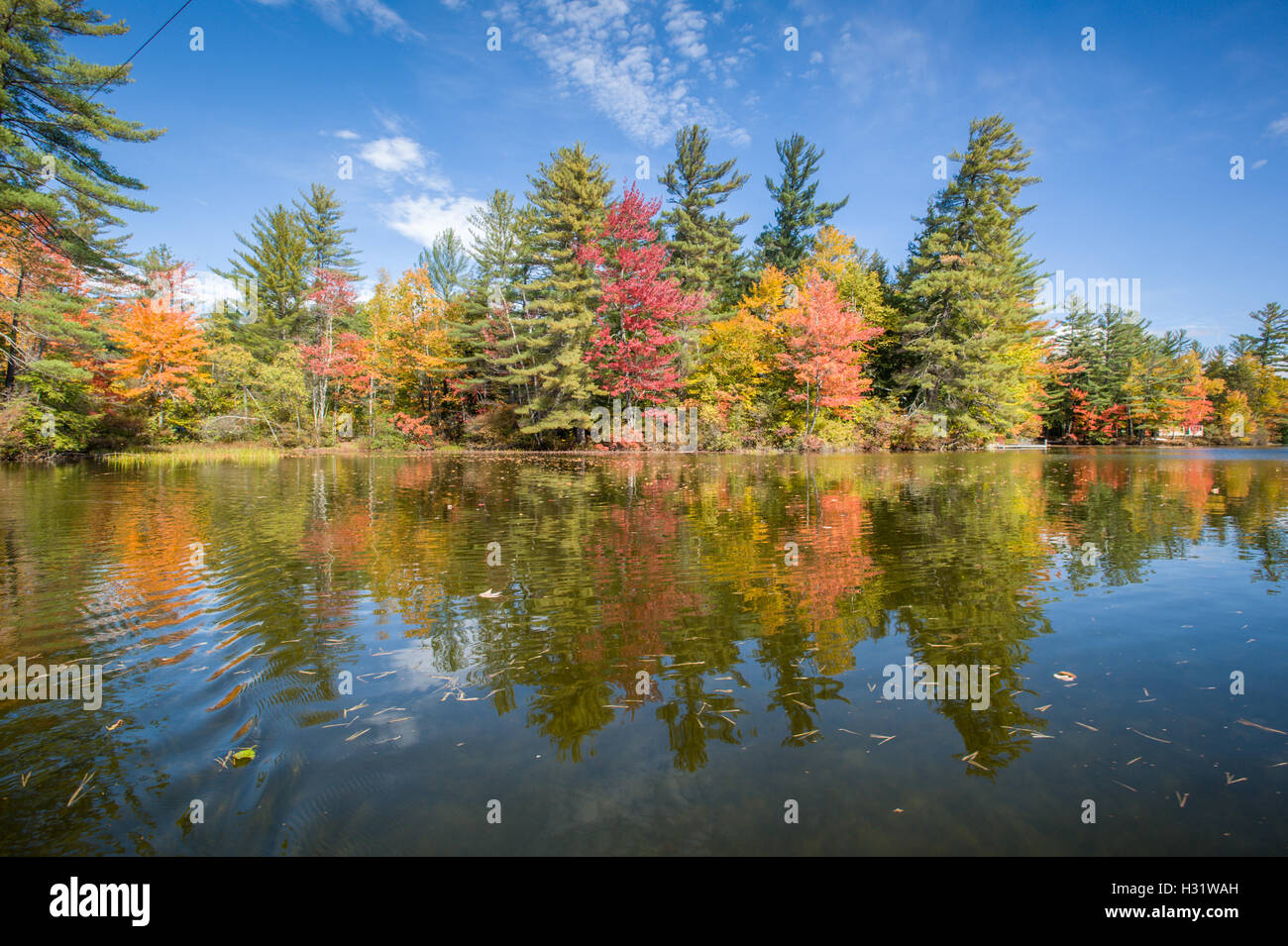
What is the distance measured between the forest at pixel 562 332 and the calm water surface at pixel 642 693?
64.9 feet

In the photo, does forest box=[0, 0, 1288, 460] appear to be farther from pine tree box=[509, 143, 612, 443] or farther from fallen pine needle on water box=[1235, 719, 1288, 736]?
fallen pine needle on water box=[1235, 719, 1288, 736]

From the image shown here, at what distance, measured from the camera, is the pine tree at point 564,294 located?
26.0 metres

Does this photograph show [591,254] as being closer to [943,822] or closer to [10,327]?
[10,327]

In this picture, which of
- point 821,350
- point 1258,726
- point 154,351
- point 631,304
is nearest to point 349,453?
point 154,351

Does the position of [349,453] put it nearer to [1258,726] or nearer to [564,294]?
[564,294]

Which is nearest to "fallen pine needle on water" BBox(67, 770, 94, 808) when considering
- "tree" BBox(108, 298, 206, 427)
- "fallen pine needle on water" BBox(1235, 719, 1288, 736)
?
"fallen pine needle on water" BBox(1235, 719, 1288, 736)

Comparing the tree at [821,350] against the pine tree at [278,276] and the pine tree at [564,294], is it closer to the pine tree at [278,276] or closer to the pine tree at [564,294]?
the pine tree at [564,294]

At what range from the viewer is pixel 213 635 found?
13.1ft

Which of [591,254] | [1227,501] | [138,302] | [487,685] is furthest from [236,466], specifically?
[1227,501]

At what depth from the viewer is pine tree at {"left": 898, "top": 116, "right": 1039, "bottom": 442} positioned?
27.9 m

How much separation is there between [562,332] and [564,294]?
70.0 inches

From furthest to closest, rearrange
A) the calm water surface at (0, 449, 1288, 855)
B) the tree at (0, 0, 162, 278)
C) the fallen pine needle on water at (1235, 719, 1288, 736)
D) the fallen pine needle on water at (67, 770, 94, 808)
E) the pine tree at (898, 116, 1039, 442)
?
the pine tree at (898, 116, 1039, 442) → the tree at (0, 0, 162, 278) → the fallen pine needle on water at (1235, 719, 1288, 736) → the fallen pine needle on water at (67, 770, 94, 808) → the calm water surface at (0, 449, 1288, 855)

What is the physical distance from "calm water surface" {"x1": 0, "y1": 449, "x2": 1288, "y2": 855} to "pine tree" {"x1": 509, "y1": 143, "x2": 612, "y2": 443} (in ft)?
64.9

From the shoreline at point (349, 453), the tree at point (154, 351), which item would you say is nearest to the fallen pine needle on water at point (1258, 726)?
the shoreline at point (349, 453)
